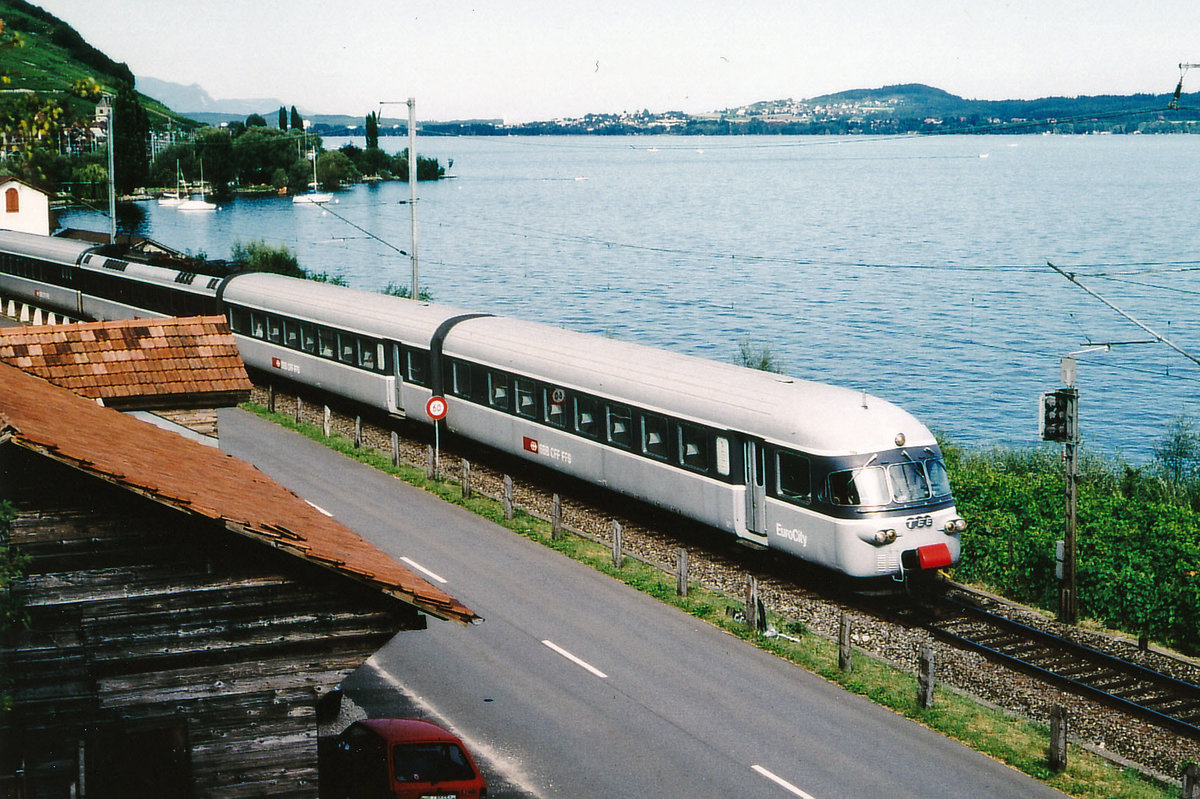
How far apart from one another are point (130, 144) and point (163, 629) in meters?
144

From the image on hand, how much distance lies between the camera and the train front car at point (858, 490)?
1967 cm

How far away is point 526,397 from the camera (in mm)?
28109

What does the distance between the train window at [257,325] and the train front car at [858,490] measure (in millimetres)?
23534

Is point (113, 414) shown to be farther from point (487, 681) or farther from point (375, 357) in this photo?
point (375, 357)

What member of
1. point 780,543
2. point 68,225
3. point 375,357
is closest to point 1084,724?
point 780,543

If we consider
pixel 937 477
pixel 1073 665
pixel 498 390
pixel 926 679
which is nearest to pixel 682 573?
pixel 937 477

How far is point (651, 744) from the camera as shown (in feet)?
51.6

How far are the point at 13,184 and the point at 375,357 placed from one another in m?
63.3

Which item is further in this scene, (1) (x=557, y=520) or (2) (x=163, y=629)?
(1) (x=557, y=520)

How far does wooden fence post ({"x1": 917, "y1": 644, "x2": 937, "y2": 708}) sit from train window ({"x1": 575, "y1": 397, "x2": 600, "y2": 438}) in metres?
10.2

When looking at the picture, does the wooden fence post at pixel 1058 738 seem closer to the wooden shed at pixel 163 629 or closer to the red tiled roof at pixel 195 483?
the red tiled roof at pixel 195 483

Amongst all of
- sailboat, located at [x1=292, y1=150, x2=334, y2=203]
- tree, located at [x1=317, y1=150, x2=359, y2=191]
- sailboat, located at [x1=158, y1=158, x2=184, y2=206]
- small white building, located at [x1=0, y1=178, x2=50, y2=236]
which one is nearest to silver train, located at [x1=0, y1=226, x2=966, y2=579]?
small white building, located at [x1=0, y1=178, x2=50, y2=236]

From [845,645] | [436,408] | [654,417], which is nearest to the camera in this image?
[845,645]

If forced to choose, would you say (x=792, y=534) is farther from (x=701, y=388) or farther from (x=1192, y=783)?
(x=1192, y=783)
